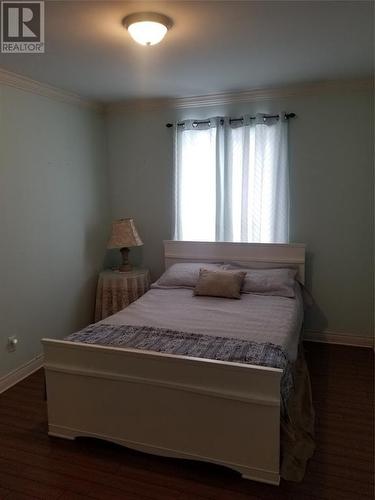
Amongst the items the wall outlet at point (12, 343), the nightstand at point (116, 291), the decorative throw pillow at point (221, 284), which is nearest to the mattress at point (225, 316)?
the decorative throw pillow at point (221, 284)

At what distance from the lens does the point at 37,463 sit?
2215mm

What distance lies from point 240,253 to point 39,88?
228 centimetres

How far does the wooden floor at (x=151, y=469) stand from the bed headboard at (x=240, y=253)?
134 centimetres

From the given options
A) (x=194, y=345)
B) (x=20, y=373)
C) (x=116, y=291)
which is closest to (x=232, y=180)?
(x=116, y=291)

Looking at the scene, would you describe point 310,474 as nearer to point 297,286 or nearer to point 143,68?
point 297,286

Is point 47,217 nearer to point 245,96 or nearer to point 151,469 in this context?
point 245,96

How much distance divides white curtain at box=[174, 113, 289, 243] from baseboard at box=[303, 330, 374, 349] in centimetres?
96

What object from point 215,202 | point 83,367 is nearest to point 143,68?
point 215,202

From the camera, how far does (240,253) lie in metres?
3.87

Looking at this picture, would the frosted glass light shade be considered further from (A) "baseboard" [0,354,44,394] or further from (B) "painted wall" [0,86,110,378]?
(A) "baseboard" [0,354,44,394]

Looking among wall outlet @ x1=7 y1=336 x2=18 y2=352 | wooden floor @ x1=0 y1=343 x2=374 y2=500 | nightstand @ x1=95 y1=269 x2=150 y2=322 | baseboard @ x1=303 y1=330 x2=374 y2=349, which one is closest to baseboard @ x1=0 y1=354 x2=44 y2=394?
wall outlet @ x1=7 y1=336 x2=18 y2=352

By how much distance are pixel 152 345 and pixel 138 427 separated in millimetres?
448

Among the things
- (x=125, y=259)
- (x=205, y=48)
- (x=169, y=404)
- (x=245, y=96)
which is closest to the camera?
(x=169, y=404)

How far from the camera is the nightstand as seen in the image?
3.88 m
